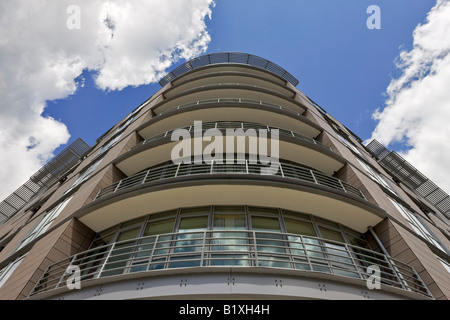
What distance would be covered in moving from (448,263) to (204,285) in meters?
9.50

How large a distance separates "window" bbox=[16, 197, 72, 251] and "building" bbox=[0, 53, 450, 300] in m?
0.13

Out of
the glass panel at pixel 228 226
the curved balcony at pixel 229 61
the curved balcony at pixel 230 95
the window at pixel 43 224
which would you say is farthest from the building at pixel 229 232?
the curved balcony at pixel 229 61

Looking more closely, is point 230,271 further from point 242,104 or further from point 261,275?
point 242,104

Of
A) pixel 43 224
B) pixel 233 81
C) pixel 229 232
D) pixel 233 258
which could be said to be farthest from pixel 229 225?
pixel 233 81

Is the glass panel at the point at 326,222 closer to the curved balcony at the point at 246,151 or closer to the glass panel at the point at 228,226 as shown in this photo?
the glass panel at the point at 228,226

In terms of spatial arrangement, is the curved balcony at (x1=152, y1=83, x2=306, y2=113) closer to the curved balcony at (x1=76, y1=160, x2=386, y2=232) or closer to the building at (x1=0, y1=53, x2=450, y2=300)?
the building at (x1=0, y1=53, x2=450, y2=300)

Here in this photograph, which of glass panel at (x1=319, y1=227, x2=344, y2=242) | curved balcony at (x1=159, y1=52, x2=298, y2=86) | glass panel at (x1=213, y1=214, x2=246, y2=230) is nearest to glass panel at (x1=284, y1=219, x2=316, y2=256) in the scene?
glass panel at (x1=319, y1=227, x2=344, y2=242)

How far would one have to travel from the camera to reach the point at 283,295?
6.00 m

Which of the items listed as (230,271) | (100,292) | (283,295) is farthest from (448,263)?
(100,292)

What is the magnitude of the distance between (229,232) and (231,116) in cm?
798

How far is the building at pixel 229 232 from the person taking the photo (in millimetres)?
6289

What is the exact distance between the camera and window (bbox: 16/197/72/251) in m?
11.1

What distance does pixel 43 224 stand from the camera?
11820 mm
